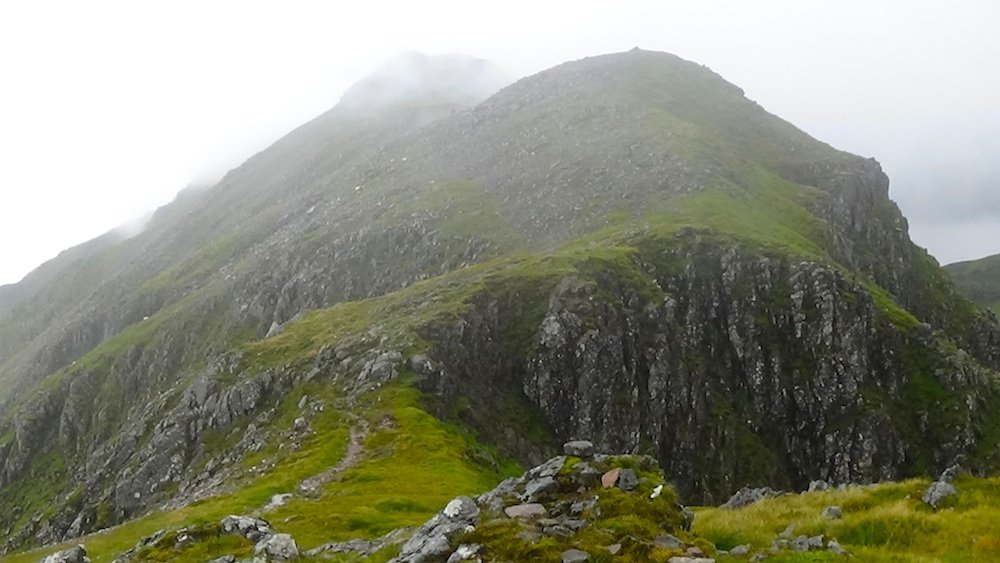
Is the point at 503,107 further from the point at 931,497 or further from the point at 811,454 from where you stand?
the point at 931,497

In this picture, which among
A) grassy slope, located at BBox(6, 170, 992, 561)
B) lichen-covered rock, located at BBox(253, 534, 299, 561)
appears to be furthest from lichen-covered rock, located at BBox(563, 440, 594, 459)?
grassy slope, located at BBox(6, 170, 992, 561)

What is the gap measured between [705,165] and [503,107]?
6937 centimetres

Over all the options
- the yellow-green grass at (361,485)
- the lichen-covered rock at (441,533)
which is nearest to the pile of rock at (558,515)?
the lichen-covered rock at (441,533)

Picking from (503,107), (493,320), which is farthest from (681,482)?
(503,107)

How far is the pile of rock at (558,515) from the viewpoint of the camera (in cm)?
1917

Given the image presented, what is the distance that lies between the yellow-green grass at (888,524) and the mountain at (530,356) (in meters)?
19.2

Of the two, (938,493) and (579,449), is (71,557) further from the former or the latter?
(938,493)

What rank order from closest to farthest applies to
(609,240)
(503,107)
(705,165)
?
1. (609,240)
2. (705,165)
3. (503,107)

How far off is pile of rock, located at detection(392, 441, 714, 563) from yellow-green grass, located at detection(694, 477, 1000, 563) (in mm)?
1809

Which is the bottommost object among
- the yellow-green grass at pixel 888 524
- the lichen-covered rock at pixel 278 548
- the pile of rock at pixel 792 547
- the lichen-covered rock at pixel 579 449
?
the yellow-green grass at pixel 888 524

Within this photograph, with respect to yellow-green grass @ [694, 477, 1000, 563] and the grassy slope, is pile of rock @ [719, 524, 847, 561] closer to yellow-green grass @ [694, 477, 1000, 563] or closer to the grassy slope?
yellow-green grass @ [694, 477, 1000, 563]

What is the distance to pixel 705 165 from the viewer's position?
140375 mm

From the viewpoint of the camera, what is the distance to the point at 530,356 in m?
81.1

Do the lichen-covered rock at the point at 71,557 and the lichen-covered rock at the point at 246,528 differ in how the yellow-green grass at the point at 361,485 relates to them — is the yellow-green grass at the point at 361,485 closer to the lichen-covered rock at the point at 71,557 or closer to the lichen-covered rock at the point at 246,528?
the lichen-covered rock at the point at 246,528
